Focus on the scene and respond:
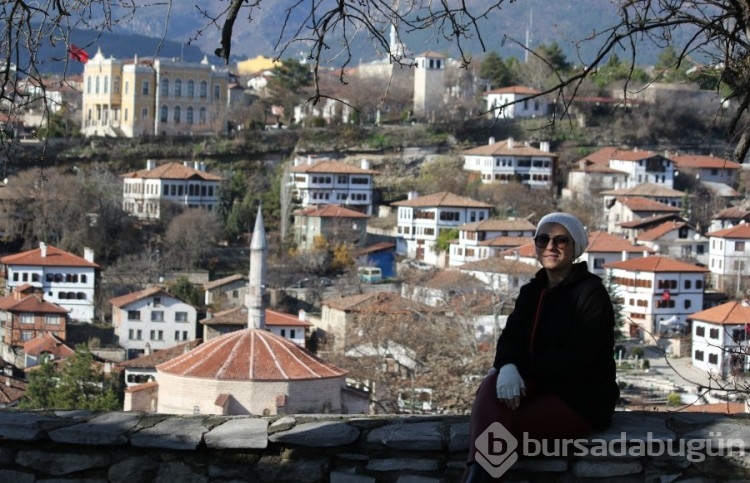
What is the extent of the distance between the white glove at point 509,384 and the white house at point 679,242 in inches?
1775

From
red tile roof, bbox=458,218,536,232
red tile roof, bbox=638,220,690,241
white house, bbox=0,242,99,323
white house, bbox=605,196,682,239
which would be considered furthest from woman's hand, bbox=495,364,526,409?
white house, bbox=605,196,682,239

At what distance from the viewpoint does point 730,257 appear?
47406mm

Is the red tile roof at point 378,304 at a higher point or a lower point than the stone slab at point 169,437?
lower

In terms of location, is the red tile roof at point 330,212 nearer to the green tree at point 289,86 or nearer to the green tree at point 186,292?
the green tree at point 186,292

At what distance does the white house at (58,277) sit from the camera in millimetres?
42688

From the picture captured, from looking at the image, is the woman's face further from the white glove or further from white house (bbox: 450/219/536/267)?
white house (bbox: 450/219/536/267)

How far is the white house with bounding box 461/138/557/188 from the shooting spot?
57750 mm

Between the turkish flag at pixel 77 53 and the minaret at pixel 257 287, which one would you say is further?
the minaret at pixel 257 287

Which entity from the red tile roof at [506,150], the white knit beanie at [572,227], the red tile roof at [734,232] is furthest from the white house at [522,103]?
the white knit beanie at [572,227]

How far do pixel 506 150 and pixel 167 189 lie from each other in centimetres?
1293

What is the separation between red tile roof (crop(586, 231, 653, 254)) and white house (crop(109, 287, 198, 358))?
508 inches

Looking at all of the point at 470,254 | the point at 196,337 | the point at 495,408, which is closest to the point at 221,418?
the point at 495,408

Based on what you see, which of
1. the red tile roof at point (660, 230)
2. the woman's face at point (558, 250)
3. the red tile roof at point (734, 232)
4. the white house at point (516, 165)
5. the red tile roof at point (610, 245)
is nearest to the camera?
the woman's face at point (558, 250)

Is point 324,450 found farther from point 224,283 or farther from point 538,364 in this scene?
point 224,283
